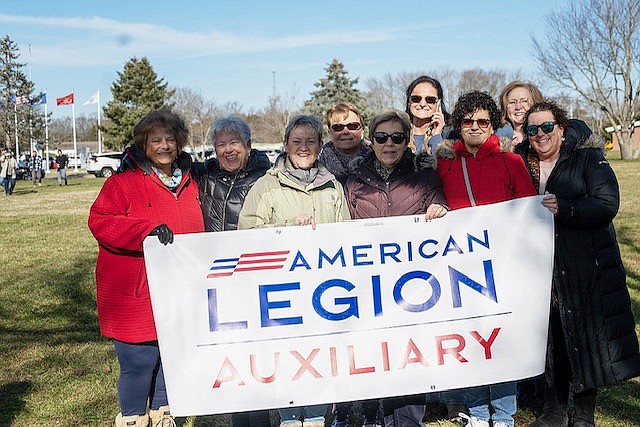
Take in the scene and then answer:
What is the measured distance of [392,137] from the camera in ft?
12.8

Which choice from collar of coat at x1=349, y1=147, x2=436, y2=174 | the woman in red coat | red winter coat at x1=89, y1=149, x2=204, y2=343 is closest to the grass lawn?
the woman in red coat

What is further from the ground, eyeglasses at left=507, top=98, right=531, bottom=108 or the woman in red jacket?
eyeglasses at left=507, top=98, right=531, bottom=108

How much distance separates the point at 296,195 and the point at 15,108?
58.7 metres

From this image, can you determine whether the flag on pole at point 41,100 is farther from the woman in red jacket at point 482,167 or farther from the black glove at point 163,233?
the woman in red jacket at point 482,167

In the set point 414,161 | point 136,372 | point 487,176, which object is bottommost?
point 136,372

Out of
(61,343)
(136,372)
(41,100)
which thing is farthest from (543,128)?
(41,100)

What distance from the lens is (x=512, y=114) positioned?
4.73m

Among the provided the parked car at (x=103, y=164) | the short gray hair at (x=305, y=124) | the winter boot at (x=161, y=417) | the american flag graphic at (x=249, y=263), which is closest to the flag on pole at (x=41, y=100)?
the parked car at (x=103, y=164)

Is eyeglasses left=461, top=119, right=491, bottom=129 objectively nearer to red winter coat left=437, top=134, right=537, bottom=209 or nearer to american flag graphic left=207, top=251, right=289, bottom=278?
red winter coat left=437, top=134, right=537, bottom=209

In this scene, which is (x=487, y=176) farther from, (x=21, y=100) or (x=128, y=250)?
(x=21, y=100)

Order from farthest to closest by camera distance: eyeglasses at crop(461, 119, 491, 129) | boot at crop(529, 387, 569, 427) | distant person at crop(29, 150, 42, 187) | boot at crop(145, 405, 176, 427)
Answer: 1. distant person at crop(29, 150, 42, 187)
2. boot at crop(529, 387, 569, 427)
3. boot at crop(145, 405, 176, 427)
4. eyeglasses at crop(461, 119, 491, 129)

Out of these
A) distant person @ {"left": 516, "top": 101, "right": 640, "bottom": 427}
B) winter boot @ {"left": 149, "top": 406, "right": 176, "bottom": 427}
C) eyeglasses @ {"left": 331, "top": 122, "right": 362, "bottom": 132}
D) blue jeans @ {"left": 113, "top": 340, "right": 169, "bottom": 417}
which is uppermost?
eyeglasses @ {"left": 331, "top": 122, "right": 362, "bottom": 132}

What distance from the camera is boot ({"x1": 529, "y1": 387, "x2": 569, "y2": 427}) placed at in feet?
13.9

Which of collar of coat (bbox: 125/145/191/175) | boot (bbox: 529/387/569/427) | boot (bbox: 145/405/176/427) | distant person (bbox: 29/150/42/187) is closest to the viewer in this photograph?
collar of coat (bbox: 125/145/191/175)
